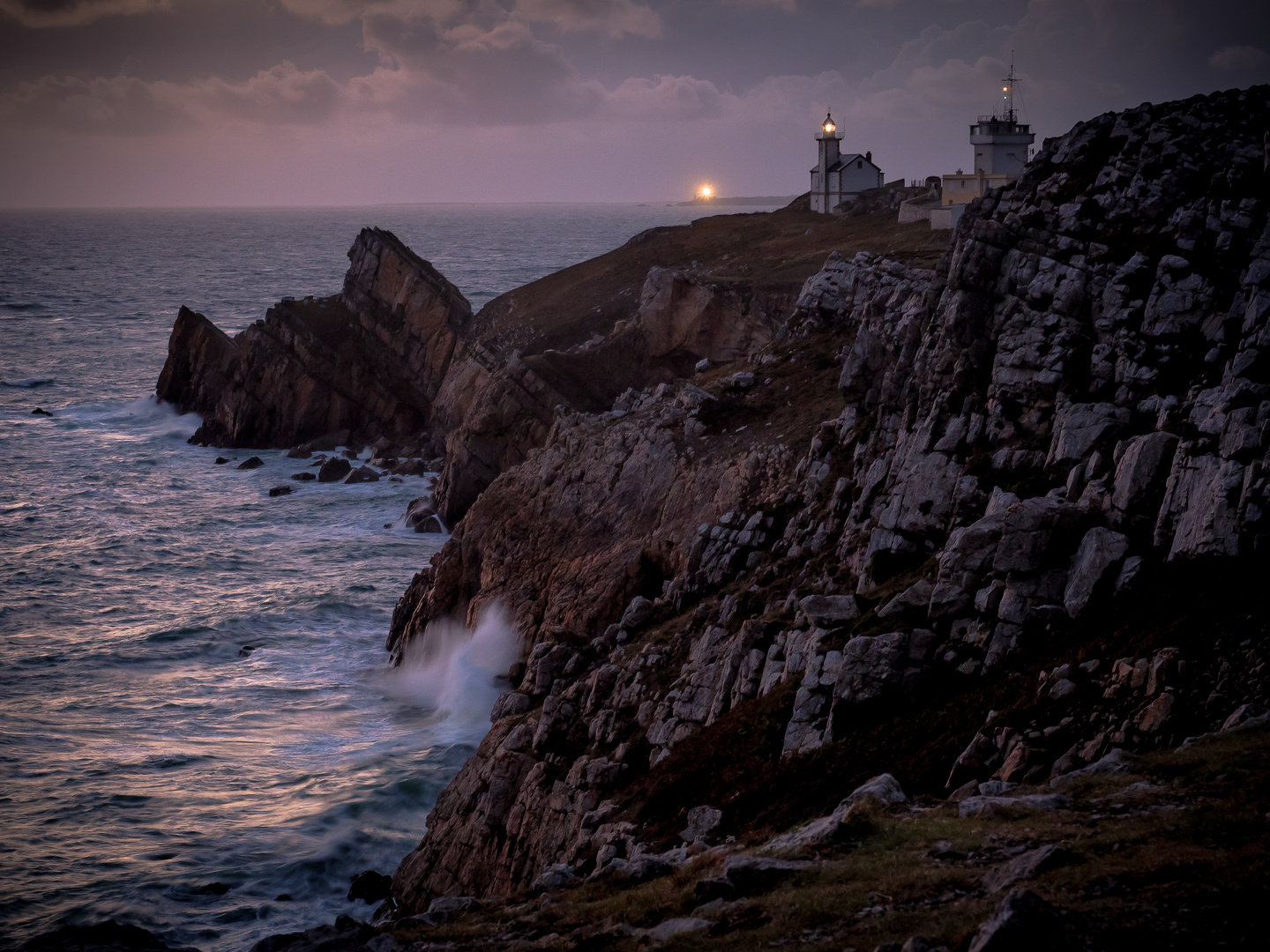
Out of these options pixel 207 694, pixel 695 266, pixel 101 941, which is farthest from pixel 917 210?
pixel 101 941

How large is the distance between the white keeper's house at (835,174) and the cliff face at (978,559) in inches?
2502

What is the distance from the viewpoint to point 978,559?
20.5 meters

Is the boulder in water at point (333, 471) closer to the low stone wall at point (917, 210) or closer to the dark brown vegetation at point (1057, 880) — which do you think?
the low stone wall at point (917, 210)

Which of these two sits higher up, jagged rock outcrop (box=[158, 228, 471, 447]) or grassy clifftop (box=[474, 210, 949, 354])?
grassy clifftop (box=[474, 210, 949, 354])

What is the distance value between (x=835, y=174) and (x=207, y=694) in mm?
74241

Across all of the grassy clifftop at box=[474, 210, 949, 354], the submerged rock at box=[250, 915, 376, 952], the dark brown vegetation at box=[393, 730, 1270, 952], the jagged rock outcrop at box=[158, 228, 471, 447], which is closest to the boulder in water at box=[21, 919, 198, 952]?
the submerged rock at box=[250, 915, 376, 952]

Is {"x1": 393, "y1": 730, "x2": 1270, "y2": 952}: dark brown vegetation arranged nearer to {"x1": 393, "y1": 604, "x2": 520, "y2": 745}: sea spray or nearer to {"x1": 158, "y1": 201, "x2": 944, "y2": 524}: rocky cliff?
{"x1": 393, "y1": 604, "x2": 520, "y2": 745}: sea spray

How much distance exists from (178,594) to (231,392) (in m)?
34.8

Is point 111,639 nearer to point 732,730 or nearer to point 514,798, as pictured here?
point 514,798

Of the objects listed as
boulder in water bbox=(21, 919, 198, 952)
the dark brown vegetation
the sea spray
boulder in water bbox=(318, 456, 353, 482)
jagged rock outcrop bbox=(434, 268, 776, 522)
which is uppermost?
jagged rock outcrop bbox=(434, 268, 776, 522)

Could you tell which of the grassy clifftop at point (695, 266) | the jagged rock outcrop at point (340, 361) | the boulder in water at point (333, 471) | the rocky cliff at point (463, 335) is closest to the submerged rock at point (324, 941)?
the rocky cliff at point (463, 335)

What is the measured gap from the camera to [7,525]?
2335 inches

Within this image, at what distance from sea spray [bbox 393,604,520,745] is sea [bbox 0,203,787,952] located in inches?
3.8

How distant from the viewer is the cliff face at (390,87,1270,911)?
1770 cm
